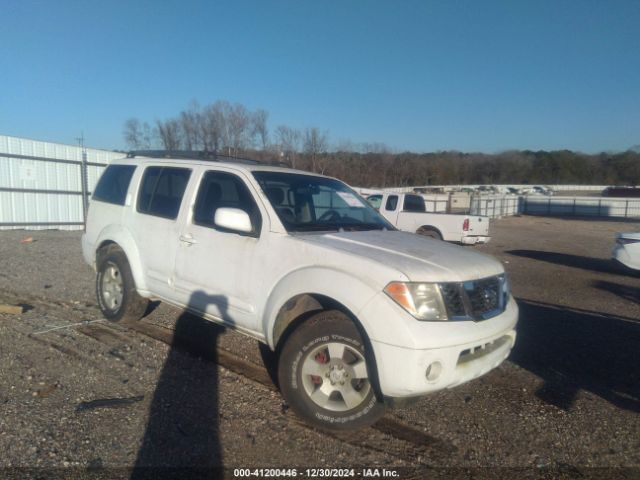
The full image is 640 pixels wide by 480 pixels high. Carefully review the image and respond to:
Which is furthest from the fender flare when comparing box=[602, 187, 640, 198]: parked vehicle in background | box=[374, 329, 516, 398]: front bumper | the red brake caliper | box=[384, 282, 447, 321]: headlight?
box=[602, 187, 640, 198]: parked vehicle in background

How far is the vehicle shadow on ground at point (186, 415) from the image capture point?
2818 mm

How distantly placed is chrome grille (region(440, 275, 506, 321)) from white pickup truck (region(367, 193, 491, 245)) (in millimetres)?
9879

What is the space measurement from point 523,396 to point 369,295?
193 centimetres

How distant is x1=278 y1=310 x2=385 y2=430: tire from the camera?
10.5 feet

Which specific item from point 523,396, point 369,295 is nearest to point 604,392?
point 523,396

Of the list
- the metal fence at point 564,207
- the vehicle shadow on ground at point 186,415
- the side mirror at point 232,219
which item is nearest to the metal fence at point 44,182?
the vehicle shadow on ground at point 186,415

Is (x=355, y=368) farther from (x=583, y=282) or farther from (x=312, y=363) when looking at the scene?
(x=583, y=282)

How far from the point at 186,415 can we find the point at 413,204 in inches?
478

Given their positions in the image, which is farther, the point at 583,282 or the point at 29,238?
the point at 29,238

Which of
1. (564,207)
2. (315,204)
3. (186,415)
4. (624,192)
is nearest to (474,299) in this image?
(315,204)

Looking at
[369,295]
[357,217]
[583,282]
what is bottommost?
[583,282]

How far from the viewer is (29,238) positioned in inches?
513

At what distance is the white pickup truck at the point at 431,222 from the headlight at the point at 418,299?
1044cm

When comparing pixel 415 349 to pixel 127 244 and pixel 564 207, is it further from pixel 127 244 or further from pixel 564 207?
pixel 564 207
